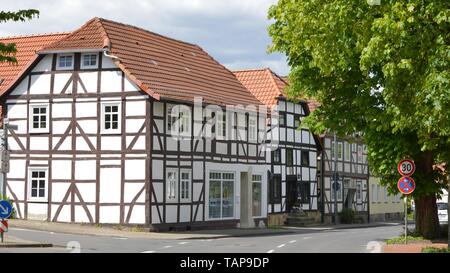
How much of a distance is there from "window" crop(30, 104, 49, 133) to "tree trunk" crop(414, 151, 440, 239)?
1746 centimetres

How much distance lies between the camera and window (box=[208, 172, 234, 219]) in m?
37.0

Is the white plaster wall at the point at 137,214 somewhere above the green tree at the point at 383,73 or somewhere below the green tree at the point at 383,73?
below

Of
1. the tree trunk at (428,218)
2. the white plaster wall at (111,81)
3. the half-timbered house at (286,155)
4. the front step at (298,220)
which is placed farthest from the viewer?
the front step at (298,220)

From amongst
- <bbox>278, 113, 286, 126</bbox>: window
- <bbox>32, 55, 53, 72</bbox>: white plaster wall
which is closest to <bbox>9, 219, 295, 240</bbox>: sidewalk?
<bbox>32, 55, 53, 72</bbox>: white plaster wall

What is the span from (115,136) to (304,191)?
1810 centimetres

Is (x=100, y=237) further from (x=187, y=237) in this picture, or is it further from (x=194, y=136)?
(x=194, y=136)

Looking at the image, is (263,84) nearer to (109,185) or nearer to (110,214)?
(109,185)

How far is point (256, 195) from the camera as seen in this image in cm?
4091

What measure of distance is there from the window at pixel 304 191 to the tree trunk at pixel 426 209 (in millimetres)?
21028

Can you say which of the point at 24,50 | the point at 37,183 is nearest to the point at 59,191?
the point at 37,183

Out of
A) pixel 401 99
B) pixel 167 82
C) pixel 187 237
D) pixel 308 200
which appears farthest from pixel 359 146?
pixel 401 99

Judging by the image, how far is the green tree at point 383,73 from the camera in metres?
15.5

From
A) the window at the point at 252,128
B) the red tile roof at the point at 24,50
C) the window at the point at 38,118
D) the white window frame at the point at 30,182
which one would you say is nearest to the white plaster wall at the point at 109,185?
the white window frame at the point at 30,182

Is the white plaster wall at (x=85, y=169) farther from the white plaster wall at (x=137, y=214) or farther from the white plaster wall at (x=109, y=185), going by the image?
the white plaster wall at (x=137, y=214)
